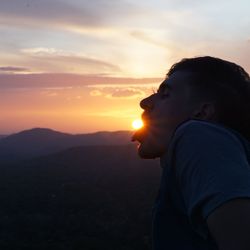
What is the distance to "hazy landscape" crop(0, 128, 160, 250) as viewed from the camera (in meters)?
42.8

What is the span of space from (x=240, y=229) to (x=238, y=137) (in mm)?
376

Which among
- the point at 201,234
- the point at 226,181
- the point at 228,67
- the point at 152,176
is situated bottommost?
the point at 152,176

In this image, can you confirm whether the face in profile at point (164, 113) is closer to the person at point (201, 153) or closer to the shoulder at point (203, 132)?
the person at point (201, 153)

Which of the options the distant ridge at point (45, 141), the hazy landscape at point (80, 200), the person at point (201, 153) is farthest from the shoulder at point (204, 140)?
the distant ridge at point (45, 141)

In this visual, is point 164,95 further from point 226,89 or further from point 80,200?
point 80,200

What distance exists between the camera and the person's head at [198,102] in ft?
6.71

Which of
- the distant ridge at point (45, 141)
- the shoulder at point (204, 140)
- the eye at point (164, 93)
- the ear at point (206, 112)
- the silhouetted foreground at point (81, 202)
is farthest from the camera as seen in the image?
the distant ridge at point (45, 141)

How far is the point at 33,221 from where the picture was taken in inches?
1956

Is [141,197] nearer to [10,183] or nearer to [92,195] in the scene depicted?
[92,195]

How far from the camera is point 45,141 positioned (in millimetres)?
162375

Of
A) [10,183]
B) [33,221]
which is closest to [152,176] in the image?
[10,183]

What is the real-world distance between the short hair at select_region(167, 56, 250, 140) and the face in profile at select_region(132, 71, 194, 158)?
5cm

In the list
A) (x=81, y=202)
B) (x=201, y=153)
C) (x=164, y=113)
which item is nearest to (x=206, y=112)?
(x=164, y=113)

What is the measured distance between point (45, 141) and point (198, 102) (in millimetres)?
162129
